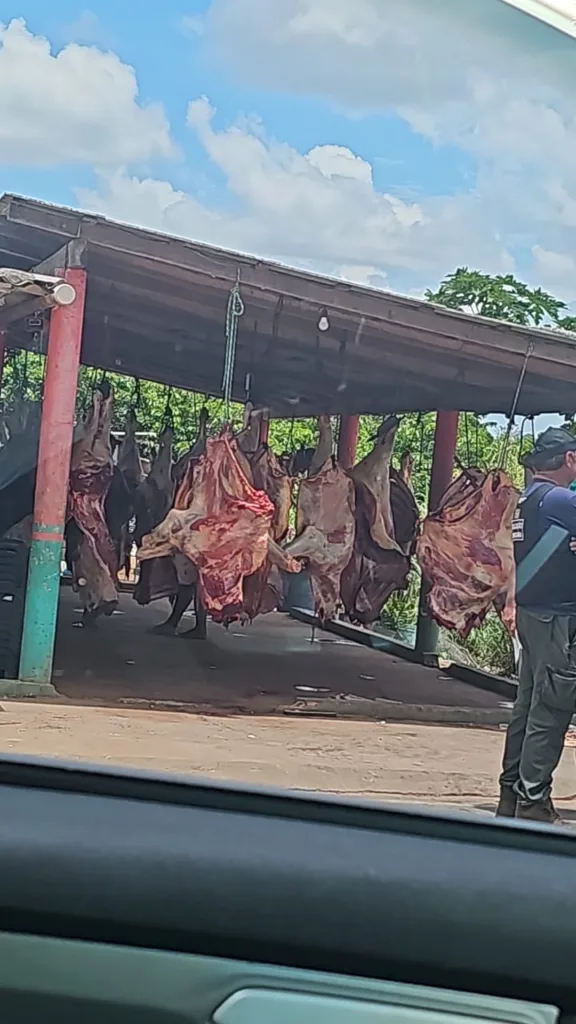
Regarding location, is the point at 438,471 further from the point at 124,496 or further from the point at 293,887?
the point at 293,887

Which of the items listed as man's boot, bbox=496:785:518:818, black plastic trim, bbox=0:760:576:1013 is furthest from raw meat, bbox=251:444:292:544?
black plastic trim, bbox=0:760:576:1013

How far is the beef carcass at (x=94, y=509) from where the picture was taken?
8.35 meters

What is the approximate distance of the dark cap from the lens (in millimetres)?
5301

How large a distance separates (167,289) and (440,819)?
21.2ft

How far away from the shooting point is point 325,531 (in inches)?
321

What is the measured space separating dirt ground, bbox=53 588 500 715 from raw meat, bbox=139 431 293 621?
0.69m

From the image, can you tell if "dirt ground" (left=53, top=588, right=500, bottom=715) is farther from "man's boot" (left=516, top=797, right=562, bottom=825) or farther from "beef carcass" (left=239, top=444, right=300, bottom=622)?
"man's boot" (left=516, top=797, right=562, bottom=825)

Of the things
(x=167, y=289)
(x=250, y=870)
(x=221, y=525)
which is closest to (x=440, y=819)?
(x=250, y=870)

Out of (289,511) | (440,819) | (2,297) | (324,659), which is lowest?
(324,659)

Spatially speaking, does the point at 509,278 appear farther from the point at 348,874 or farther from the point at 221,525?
the point at 348,874

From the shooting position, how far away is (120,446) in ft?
32.1

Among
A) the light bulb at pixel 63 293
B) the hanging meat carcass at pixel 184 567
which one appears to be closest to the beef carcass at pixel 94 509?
the hanging meat carcass at pixel 184 567

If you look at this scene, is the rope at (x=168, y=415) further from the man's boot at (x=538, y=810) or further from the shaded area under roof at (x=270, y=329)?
the man's boot at (x=538, y=810)

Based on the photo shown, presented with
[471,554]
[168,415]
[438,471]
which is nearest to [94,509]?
[168,415]
